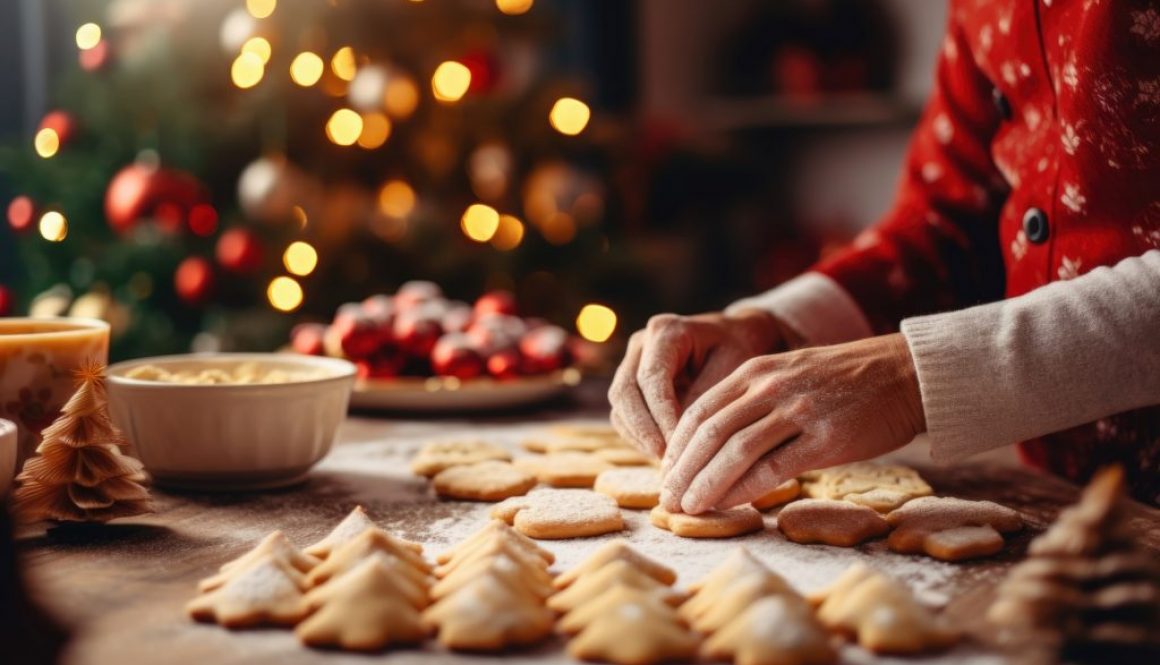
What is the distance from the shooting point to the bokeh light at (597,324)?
3.17 m

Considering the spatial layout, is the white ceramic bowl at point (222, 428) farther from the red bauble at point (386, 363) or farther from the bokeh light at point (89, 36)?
the bokeh light at point (89, 36)

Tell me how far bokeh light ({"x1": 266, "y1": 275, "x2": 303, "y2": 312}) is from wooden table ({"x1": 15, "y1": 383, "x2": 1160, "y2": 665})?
4.81ft

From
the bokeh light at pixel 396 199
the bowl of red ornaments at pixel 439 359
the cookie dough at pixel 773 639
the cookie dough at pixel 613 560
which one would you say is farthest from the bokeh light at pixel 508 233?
the cookie dough at pixel 773 639

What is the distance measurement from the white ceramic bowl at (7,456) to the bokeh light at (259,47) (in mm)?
1933

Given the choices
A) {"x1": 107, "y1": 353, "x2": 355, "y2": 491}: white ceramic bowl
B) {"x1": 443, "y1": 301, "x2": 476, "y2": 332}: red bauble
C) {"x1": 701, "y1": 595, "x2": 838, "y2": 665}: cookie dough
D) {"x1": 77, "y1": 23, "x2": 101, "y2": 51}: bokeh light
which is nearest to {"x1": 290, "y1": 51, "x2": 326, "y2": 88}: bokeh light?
{"x1": 77, "y1": 23, "x2": 101, "y2": 51}: bokeh light

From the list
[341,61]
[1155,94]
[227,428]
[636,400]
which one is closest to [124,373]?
[227,428]

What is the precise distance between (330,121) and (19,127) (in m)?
1.05

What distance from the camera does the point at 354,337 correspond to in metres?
1.71

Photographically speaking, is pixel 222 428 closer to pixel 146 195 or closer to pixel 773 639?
pixel 773 639

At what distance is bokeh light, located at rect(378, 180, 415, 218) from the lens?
123 inches

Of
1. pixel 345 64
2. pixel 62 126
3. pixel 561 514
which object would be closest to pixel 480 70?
pixel 345 64

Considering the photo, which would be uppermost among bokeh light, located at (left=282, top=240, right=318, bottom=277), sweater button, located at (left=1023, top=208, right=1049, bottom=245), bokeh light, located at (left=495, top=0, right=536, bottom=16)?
bokeh light, located at (left=495, top=0, right=536, bottom=16)

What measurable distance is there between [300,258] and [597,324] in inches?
35.0

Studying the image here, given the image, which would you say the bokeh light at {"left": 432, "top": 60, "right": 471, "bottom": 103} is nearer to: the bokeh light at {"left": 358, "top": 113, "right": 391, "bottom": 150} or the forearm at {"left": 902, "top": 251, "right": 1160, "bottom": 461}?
the bokeh light at {"left": 358, "top": 113, "right": 391, "bottom": 150}
